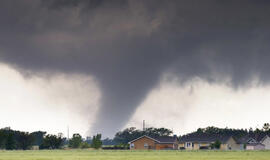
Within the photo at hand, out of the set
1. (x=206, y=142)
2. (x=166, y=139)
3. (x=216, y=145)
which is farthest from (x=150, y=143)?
(x=216, y=145)

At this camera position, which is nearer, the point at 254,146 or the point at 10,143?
the point at 10,143

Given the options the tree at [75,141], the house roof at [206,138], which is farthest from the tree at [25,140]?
the house roof at [206,138]

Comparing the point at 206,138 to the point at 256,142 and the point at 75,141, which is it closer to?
the point at 256,142

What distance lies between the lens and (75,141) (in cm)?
14525

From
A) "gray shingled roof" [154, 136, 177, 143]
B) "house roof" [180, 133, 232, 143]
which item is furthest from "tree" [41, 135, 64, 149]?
"house roof" [180, 133, 232, 143]

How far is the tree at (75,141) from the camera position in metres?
144

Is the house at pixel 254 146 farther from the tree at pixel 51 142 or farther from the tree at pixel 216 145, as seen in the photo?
the tree at pixel 51 142

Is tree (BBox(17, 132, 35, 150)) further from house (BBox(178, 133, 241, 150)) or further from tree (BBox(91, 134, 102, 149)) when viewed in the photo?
house (BBox(178, 133, 241, 150))

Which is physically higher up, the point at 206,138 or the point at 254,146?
the point at 206,138

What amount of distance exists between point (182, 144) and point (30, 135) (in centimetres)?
5270

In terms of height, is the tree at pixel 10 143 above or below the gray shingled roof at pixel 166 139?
below

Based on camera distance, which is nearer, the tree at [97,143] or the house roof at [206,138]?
the tree at [97,143]

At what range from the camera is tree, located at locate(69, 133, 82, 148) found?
144375 millimetres

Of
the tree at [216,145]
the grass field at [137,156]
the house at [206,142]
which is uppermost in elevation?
the house at [206,142]
